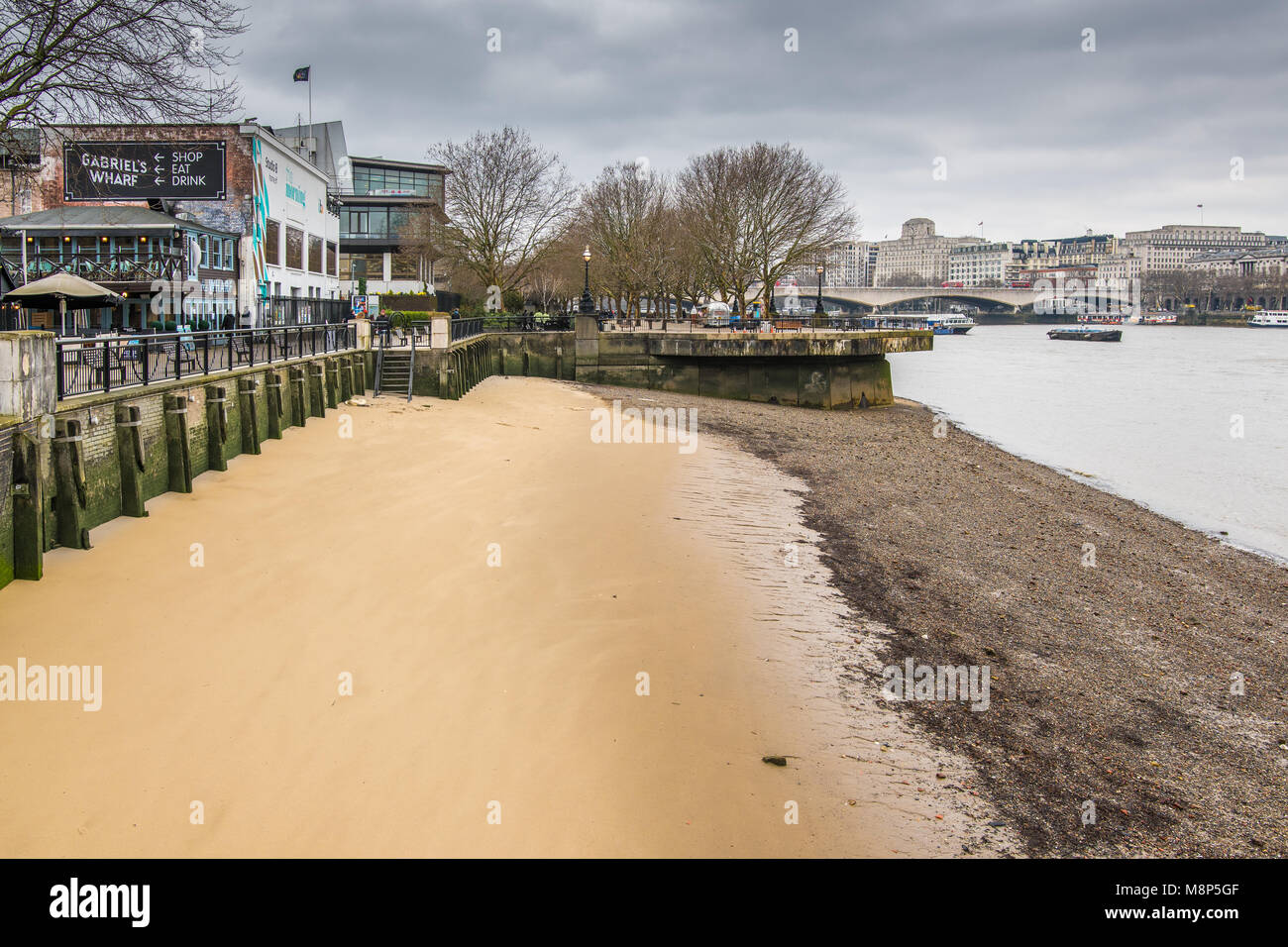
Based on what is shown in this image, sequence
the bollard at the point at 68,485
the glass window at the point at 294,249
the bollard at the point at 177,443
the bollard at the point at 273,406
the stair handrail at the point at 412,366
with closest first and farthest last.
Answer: the bollard at the point at 68,485 < the bollard at the point at 177,443 < the bollard at the point at 273,406 < the stair handrail at the point at 412,366 < the glass window at the point at 294,249

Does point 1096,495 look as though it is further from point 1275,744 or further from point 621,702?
point 621,702

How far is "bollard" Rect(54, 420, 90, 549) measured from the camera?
10758 mm

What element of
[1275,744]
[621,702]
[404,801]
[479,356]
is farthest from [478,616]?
[479,356]

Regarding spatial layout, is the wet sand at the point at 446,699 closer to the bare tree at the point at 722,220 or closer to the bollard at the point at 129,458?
the bollard at the point at 129,458

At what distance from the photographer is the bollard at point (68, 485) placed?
35.3 ft

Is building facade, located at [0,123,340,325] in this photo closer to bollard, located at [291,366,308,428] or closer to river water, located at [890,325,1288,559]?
bollard, located at [291,366,308,428]

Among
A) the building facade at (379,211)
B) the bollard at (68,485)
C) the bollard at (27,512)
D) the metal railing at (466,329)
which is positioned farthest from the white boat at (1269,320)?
the bollard at (27,512)

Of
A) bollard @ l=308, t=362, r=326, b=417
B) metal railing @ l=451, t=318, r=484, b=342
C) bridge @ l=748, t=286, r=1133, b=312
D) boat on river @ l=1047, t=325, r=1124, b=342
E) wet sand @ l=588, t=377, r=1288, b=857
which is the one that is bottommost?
wet sand @ l=588, t=377, r=1288, b=857

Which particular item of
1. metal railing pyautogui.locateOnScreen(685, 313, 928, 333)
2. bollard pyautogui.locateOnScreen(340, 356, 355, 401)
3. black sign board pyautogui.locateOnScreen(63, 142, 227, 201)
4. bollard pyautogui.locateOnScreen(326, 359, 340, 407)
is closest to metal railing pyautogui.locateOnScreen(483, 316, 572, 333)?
metal railing pyautogui.locateOnScreen(685, 313, 928, 333)

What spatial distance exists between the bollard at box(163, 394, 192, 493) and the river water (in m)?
18.7

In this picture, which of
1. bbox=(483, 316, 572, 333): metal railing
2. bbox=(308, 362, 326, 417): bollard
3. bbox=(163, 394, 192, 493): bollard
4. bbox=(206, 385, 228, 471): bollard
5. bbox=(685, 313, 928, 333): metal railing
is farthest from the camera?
bbox=(685, 313, 928, 333): metal railing

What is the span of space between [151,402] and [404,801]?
372 inches

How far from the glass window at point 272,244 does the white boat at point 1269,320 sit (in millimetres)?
145551
